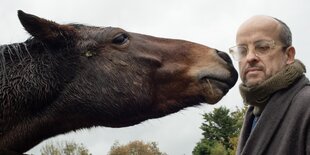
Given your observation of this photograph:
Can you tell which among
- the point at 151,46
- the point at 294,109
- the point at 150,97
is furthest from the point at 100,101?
the point at 294,109

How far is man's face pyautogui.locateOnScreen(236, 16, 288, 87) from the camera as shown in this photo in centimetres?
329

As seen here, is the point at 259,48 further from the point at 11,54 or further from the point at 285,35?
the point at 11,54

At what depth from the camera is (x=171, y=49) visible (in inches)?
204

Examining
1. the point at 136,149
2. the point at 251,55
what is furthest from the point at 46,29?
the point at 136,149

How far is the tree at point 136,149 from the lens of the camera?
70.4 metres

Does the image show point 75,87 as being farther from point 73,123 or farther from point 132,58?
point 132,58

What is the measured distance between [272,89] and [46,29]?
9.55 feet

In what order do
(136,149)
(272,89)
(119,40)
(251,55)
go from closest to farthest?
(272,89)
(251,55)
(119,40)
(136,149)

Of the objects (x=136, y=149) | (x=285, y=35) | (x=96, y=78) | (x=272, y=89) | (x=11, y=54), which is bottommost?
(x=136, y=149)

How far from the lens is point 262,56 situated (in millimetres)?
3301

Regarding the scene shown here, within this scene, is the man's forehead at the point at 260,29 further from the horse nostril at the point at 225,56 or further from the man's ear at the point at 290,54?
the horse nostril at the point at 225,56

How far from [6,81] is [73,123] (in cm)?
93

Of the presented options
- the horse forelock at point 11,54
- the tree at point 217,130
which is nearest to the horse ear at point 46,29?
the horse forelock at point 11,54

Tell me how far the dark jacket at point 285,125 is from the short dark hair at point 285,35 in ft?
1.16
